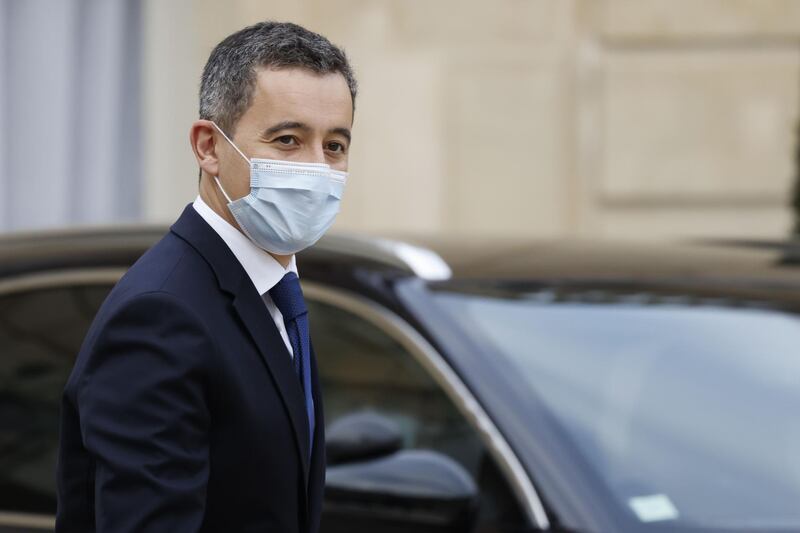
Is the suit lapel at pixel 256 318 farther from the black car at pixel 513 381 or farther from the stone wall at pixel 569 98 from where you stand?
the stone wall at pixel 569 98

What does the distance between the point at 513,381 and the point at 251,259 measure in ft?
4.29

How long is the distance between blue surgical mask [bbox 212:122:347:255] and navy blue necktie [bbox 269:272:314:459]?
5 centimetres

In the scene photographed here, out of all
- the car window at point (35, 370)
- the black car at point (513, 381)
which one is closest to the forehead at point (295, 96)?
the black car at point (513, 381)

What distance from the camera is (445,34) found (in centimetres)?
Result: 930

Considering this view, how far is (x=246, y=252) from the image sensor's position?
6.08 feet

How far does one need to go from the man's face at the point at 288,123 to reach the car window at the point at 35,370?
5.83 ft

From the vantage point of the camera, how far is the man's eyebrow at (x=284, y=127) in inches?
69.2

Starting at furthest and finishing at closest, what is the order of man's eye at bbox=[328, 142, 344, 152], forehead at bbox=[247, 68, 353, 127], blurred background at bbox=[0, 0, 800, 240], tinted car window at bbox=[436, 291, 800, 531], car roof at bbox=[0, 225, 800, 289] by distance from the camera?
blurred background at bbox=[0, 0, 800, 240]
car roof at bbox=[0, 225, 800, 289]
tinted car window at bbox=[436, 291, 800, 531]
man's eye at bbox=[328, 142, 344, 152]
forehead at bbox=[247, 68, 353, 127]

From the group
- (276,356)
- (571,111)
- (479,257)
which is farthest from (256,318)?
(571,111)

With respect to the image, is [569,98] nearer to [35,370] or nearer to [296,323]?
[35,370]

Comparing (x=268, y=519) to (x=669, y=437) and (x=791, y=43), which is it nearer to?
(x=669, y=437)

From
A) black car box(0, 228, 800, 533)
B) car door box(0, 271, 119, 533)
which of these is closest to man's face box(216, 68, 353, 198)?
black car box(0, 228, 800, 533)

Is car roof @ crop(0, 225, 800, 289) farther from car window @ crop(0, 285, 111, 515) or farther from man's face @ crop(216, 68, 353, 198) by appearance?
man's face @ crop(216, 68, 353, 198)

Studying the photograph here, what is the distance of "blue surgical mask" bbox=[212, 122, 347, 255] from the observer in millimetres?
1810
